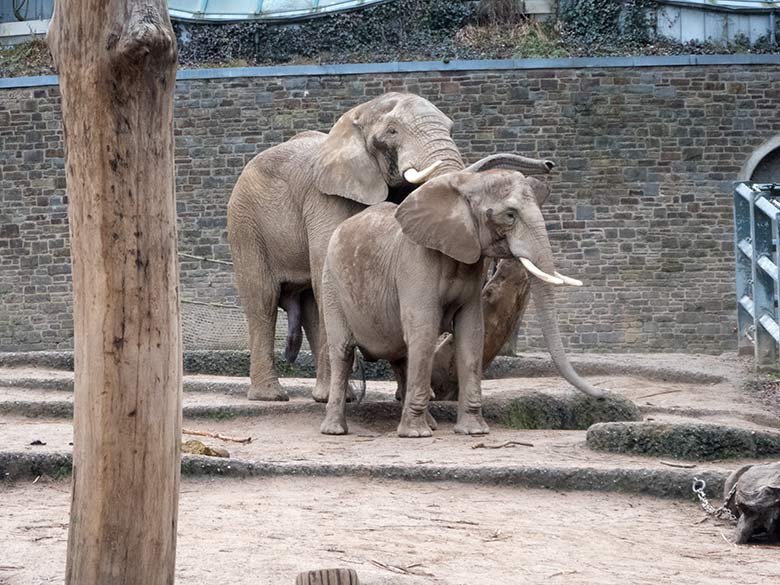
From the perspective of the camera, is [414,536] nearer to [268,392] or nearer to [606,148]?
[268,392]

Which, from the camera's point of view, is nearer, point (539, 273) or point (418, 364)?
point (539, 273)

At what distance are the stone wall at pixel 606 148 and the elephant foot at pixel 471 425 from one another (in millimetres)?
16505

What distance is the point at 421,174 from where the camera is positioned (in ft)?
35.2

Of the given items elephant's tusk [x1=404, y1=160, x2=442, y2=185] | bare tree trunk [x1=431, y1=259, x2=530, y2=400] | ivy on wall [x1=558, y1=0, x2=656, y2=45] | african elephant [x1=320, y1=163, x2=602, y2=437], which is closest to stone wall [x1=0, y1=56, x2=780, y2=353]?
ivy on wall [x1=558, y1=0, x2=656, y2=45]

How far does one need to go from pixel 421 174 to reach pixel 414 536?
396 centimetres

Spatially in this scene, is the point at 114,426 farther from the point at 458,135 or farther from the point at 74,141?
the point at 458,135

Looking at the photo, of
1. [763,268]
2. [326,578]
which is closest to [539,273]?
[763,268]

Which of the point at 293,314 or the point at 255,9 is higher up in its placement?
the point at 255,9

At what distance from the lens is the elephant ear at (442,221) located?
10.1 meters

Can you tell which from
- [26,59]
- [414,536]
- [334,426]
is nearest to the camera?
[414,536]

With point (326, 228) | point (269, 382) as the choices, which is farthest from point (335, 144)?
point (269, 382)

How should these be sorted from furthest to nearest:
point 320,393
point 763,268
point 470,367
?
point 763,268 → point 320,393 → point 470,367

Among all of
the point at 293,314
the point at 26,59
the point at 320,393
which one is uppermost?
the point at 26,59

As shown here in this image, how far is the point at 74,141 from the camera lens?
5.26 m
